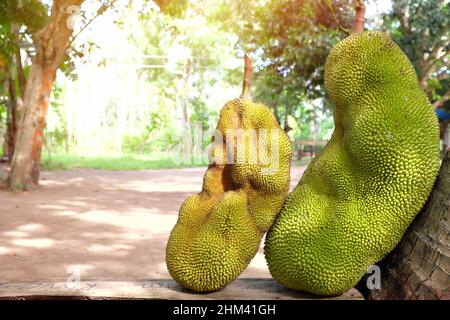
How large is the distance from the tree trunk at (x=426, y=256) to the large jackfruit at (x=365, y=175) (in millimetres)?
23

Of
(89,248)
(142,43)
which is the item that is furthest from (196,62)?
(89,248)

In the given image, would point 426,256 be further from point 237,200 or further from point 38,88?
point 38,88

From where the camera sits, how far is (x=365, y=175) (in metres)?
1.08

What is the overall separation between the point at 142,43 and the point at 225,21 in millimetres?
10669

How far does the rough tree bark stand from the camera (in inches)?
219

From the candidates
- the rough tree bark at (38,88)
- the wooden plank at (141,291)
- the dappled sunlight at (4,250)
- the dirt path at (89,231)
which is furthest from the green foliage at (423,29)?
the wooden plank at (141,291)

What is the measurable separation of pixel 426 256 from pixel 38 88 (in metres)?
5.59

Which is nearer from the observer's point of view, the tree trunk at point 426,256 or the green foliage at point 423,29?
the tree trunk at point 426,256

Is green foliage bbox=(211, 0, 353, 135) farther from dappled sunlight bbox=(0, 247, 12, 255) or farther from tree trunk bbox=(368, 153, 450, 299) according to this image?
tree trunk bbox=(368, 153, 450, 299)

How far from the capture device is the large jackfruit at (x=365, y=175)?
105 centimetres

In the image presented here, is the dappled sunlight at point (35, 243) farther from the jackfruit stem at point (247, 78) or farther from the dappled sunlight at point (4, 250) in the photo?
the jackfruit stem at point (247, 78)

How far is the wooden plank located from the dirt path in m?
1.22

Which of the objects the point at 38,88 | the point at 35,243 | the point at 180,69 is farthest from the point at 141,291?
the point at 180,69

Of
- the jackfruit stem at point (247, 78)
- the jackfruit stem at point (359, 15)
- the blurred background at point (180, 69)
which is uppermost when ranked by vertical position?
the blurred background at point (180, 69)
